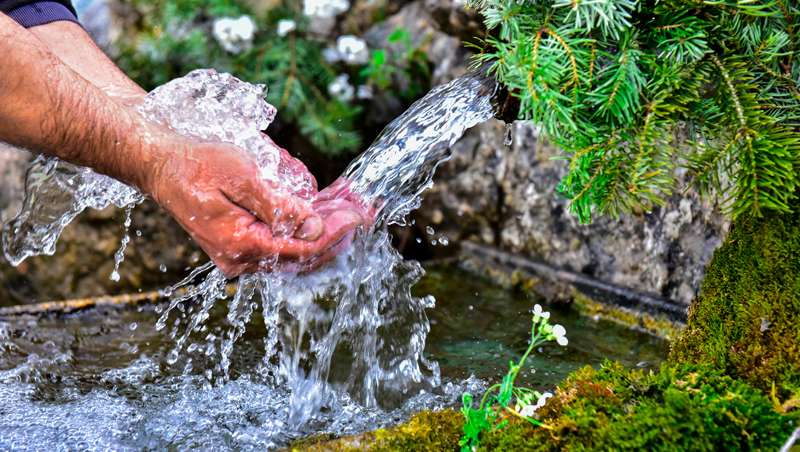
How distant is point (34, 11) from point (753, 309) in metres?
2.38

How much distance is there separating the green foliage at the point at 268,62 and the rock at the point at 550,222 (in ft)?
2.06

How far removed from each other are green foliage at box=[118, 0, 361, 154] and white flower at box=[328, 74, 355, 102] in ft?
0.12

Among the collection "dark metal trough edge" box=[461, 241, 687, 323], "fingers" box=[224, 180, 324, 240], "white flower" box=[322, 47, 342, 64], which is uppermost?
"white flower" box=[322, 47, 342, 64]

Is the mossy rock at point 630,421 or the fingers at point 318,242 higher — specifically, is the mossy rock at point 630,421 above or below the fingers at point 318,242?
below

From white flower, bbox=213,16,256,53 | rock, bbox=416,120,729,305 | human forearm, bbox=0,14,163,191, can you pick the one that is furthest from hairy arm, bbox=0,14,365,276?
white flower, bbox=213,16,256,53

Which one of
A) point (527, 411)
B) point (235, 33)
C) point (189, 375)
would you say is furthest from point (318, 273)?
point (235, 33)

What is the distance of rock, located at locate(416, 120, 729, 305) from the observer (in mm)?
2841

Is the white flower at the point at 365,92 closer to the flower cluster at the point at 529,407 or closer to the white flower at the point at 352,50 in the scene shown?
the white flower at the point at 352,50

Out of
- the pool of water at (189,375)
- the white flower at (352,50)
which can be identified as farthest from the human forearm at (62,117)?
the white flower at (352,50)

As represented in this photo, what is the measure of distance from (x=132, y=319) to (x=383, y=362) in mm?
1127

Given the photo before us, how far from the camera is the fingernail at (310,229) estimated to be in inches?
82.1

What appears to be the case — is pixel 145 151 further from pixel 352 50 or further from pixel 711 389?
pixel 352 50

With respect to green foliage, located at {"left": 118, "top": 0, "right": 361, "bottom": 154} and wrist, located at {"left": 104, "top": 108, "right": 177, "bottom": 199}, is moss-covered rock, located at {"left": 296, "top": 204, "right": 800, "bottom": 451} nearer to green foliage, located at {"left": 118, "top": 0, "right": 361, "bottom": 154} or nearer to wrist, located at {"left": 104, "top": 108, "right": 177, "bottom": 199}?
wrist, located at {"left": 104, "top": 108, "right": 177, "bottom": 199}

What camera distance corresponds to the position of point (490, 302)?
328 centimetres
